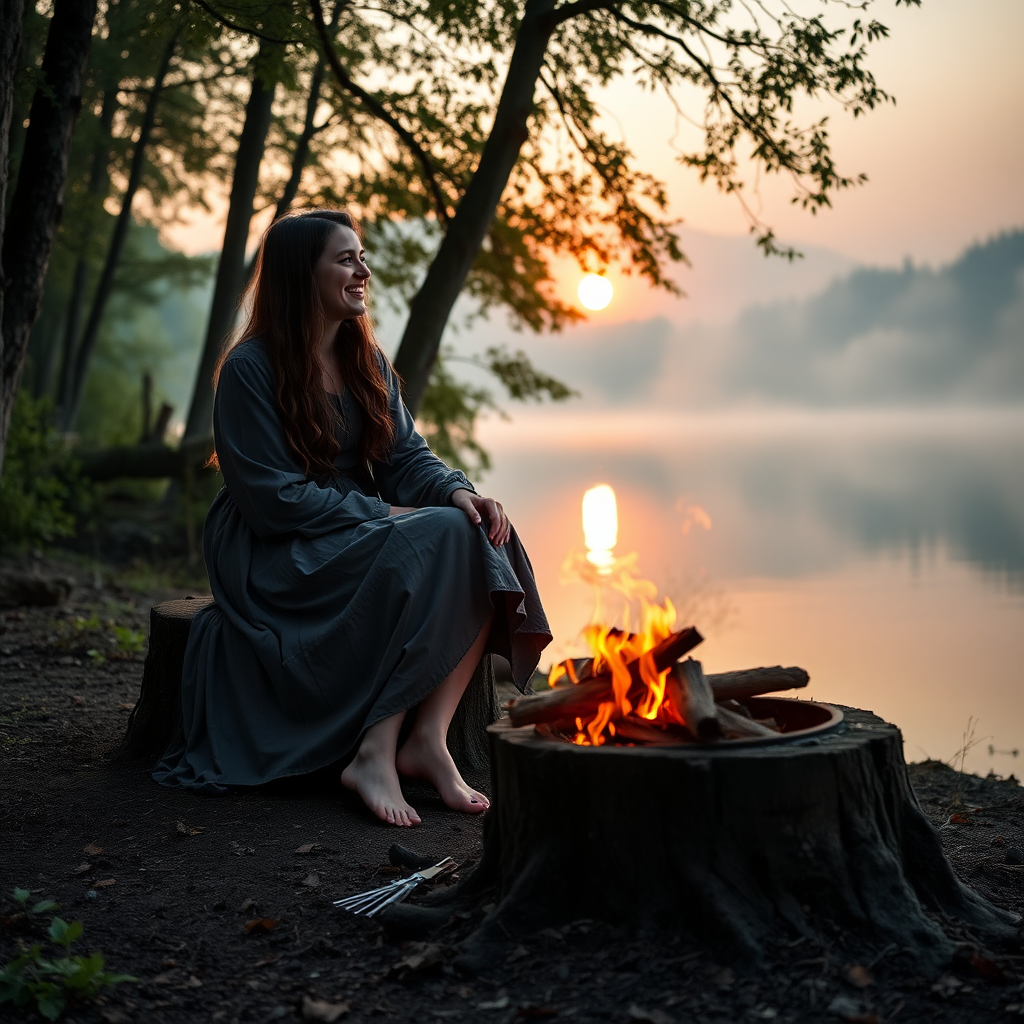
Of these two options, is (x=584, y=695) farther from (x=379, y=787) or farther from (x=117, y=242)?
(x=117, y=242)

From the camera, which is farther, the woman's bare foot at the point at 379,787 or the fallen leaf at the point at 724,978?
the woman's bare foot at the point at 379,787

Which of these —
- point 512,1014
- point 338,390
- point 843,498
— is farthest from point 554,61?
point 843,498

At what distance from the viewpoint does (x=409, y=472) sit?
4426 millimetres

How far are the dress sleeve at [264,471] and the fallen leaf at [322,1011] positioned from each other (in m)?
1.86

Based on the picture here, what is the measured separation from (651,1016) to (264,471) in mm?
2363

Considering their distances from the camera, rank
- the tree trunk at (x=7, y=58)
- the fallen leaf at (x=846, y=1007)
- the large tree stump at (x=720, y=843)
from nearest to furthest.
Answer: the fallen leaf at (x=846, y=1007) → the large tree stump at (x=720, y=843) → the tree trunk at (x=7, y=58)

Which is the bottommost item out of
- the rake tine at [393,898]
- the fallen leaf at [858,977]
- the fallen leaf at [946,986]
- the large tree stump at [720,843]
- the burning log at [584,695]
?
the rake tine at [393,898]

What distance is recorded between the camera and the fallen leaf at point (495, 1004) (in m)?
2.35

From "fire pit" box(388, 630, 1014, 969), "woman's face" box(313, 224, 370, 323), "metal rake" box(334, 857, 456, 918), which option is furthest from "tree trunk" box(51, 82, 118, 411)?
"fire pit" box(388, 630, 1014, 969)

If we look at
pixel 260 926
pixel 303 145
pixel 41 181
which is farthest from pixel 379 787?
pixel 303 145

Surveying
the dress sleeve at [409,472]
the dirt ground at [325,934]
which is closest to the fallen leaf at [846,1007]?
the dirt ground at [325,934]

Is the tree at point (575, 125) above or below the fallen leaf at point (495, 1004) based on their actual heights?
above

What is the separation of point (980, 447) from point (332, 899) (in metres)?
49.0

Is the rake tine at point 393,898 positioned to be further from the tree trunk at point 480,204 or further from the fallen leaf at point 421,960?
the tree trunk at point 480,204
